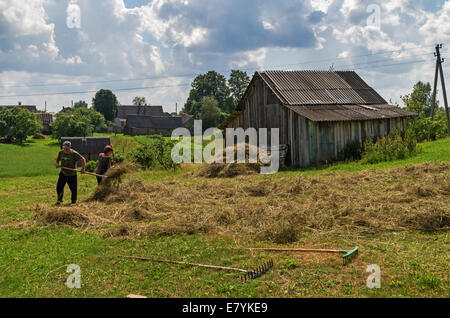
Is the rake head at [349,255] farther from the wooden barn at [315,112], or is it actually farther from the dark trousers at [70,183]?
the wooden barn at [315,112]

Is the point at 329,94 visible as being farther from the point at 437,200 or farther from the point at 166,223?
the point at 166,223

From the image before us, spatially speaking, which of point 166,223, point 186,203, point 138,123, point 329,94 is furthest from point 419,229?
point 138,123

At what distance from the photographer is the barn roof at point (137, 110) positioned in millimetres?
84938

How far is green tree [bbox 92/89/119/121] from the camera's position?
8600 centimetres

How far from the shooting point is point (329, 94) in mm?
22797

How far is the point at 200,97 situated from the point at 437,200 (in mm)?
75963

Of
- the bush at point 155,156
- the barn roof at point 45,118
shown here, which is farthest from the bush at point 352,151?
the barn roof at point 45,118

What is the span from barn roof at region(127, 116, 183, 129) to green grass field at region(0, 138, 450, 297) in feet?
221

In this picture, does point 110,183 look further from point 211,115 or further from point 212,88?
point 212,88

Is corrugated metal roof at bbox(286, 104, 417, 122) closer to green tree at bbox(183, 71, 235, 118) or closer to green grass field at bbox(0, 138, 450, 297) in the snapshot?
green grass field at bbox(0, 138, 450, 297)

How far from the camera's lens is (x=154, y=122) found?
7556 cm

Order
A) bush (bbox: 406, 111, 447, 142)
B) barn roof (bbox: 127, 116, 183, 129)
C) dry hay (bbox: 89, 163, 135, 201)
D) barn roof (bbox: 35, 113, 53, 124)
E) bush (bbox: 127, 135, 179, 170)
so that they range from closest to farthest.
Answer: dry hay (bbox: 89, 163, 135, 201) → bush (bbox: 127, 135, 179, 170) → bush (bbox: 406, 111, 447, 142) → barn roof (bbox: 35, 113, 53, 124) → barn roof (bbox: 127, 116, 183, 129)

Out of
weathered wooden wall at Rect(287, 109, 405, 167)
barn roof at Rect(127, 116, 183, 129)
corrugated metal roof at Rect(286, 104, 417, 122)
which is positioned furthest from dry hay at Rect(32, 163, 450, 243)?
barn roof at Rect(127, 116, 183, 129)
